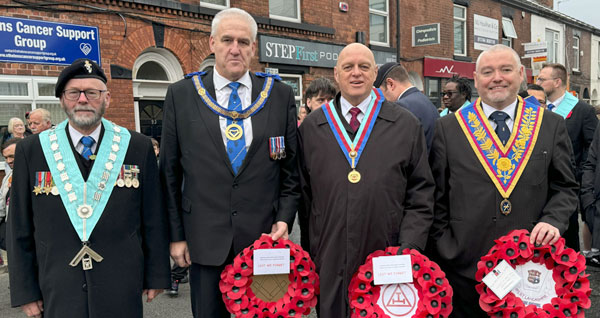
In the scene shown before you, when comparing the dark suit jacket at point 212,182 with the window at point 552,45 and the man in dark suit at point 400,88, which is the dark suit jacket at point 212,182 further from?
the window at point 552,45

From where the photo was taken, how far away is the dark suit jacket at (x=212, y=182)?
8.09 ft

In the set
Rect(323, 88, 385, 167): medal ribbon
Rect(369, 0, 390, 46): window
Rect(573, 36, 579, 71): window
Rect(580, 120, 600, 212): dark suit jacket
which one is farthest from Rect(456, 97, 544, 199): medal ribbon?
Rect(573, 36, 579, 71): window

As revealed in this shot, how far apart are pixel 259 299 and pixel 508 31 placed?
19132 millimetres

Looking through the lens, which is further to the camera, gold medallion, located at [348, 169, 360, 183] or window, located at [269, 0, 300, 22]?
window, located at [269, 0, 300, 22]

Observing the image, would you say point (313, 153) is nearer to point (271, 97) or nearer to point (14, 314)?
point (271, 97)

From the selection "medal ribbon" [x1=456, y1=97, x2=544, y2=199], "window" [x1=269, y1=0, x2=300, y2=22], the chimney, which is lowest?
"medal ribbon" [x1=456, y1=97, x2=544, y2=199]

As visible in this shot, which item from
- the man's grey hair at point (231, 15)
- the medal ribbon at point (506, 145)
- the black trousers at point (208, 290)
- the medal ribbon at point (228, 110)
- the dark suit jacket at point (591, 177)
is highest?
the man's grey hair at point (231, 15)

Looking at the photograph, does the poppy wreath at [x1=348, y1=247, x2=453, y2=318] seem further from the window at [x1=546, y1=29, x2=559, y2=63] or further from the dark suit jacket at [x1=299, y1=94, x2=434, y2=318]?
the window at [x1=546, y1=29, x2=559, y2=63]

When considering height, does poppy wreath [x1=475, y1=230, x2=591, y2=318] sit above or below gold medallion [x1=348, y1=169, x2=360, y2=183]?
below

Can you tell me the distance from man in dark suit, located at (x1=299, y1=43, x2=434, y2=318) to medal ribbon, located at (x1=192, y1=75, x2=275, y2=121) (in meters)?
0.33

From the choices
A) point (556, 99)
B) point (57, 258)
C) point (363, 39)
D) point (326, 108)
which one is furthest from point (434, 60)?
point (57, 258)

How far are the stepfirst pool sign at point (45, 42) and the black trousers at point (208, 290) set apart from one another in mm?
6129

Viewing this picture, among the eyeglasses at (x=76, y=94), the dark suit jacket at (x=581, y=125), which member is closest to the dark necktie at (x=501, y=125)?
the eyeglasses at (x=76, y=94)

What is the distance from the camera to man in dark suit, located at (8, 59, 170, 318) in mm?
2293
